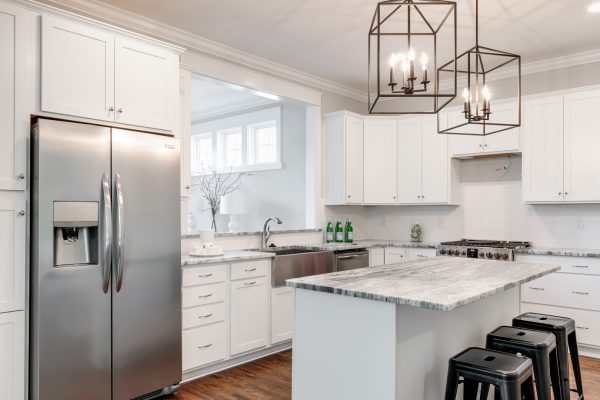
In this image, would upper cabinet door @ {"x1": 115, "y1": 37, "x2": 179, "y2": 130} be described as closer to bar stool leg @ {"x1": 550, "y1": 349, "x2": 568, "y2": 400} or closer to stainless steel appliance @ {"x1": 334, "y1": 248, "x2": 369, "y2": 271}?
stainless steel appliance @ {"x1": 334, "y1": 248, "x2": 369, "y2": 271}

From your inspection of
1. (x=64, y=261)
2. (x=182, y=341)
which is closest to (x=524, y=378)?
(x=182, y=341)

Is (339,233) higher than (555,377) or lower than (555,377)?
higher

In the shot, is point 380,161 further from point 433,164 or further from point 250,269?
point 250,269

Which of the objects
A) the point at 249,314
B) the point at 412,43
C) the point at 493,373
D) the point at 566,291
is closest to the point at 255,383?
the point at 249,314

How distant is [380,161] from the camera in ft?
17.5

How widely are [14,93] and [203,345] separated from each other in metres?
2.08

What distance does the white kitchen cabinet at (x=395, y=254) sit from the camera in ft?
16.4

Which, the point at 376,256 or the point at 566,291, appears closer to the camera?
the point at 566,291

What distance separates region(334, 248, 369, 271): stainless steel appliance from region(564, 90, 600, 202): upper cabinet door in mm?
2004

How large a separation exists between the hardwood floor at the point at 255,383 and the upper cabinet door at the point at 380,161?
2.32 meters

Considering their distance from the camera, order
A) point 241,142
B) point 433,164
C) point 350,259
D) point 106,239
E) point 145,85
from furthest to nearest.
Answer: point 241,142
point 433,164
point 350,259
point 145,85
point 106,239

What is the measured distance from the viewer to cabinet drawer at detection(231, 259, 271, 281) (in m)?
3.61

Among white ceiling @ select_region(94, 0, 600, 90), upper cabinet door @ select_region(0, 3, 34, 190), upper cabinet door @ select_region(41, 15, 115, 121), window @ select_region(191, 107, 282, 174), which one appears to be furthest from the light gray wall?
upper cabinet door @ select_region(0, 3, 34, 190)

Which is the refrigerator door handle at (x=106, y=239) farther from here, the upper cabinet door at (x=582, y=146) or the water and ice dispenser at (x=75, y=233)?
the upper cabinet door at (x=582, y=146)
